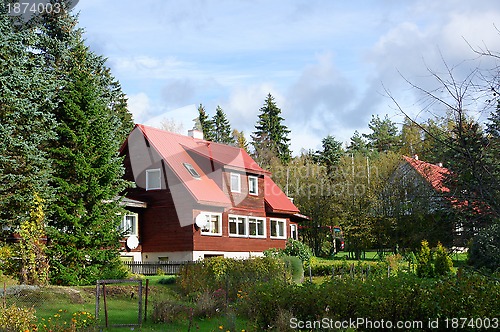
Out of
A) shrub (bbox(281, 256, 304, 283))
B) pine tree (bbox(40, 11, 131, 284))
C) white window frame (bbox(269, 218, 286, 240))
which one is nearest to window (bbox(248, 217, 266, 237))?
white window frame (bbox(269, 218, 286, 240))

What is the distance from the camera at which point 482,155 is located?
15.8ft

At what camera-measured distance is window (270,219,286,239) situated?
41.9 m

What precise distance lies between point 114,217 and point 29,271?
4939mm

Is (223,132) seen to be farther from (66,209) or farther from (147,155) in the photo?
(66,209)

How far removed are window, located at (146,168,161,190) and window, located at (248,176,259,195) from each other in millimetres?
6719

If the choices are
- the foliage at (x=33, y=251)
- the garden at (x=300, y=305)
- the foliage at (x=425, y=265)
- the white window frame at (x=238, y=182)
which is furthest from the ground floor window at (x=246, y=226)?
the garden at (x=300, y=305)

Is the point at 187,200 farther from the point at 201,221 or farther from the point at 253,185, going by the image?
the point at 253,185

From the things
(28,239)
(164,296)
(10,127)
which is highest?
(10,127)

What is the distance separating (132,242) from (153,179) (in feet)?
13.9

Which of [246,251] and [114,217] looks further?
[246,251]

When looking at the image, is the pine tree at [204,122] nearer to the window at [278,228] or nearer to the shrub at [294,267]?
the window at [278,228]

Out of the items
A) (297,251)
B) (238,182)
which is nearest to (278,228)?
(238,182)


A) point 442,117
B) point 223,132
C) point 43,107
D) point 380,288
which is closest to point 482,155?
point 442,117

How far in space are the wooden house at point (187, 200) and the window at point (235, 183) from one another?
0.05m
